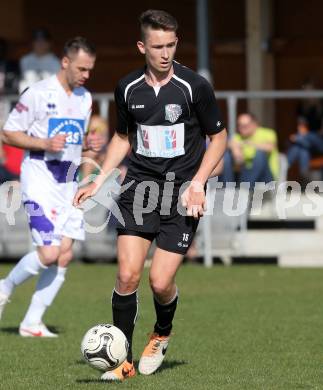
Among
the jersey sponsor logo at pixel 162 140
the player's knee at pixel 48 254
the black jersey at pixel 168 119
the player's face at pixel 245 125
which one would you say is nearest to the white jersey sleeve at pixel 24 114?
the player's knee at pixel 48 254

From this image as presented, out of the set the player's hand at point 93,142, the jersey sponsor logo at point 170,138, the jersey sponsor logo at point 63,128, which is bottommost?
the player's hand at point 93,142

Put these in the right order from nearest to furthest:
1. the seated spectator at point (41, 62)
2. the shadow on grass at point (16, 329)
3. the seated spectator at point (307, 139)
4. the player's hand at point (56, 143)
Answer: the player's hand at point (56, 143) < the shadow on grass at point (16, 329) < the seated spectator at point (307, 139) < the seated spectator at point (41, 62)

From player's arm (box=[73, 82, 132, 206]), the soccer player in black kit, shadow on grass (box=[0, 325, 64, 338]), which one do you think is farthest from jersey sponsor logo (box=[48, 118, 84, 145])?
the soccer player in black kit

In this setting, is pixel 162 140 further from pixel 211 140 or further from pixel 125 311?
pixel 125 311

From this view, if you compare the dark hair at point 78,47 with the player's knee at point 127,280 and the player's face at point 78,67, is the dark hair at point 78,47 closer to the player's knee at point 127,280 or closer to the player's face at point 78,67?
the player's face at point 78,67

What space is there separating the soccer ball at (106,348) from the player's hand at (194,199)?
0.86 m

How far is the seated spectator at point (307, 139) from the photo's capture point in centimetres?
1552

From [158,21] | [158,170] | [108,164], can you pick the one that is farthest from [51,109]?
[158,21]

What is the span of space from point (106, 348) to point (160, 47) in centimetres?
183

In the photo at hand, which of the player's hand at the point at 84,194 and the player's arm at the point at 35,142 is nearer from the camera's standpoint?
the player's hand at the point at 84,194

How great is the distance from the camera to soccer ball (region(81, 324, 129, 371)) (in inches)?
273

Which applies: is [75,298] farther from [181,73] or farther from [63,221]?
[181,73]

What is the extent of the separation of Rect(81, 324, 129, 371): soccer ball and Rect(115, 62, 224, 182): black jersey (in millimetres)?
1007

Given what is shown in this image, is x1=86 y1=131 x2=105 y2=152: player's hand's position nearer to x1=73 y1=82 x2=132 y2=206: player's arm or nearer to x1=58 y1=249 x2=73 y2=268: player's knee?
x1=58 y1=249 x2=73 y2=268: player's knee
